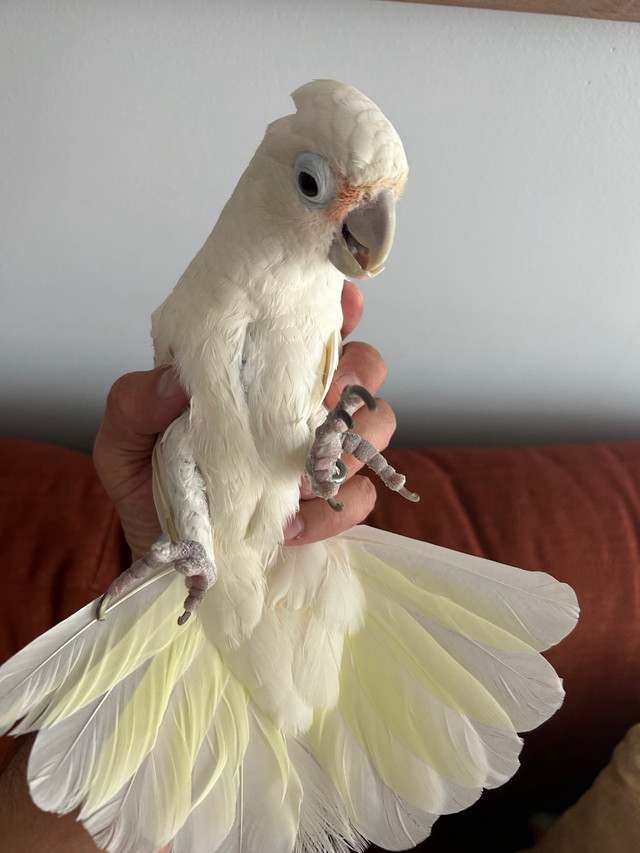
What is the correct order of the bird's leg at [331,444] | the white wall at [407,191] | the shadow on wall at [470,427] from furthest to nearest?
the shadow on wall at [470,427] → the white wall at [407,191] → the bird's leg at [331,444]

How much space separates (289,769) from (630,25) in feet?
3.41

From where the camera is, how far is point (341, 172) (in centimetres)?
46

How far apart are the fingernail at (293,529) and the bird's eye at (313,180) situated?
307 mm

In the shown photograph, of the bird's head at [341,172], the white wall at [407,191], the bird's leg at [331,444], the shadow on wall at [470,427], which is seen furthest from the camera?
the shadow on wall at [470,427]

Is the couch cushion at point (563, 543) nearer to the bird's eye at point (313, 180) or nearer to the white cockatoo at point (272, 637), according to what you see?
the white cockatoo at point (272, 637)

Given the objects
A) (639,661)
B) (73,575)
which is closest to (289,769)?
(73,575)

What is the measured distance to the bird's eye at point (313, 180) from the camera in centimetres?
47

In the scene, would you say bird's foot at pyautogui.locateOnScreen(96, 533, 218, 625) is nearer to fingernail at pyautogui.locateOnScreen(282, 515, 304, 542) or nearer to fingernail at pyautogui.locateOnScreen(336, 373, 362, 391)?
fingernail at pyautogui.locateOnScreen(282, 515, 304, 542)

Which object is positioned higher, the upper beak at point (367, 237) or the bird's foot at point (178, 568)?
the upper beak at point (367, 237)

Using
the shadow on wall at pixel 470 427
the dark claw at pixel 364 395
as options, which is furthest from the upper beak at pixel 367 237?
the shadow on wall at pixel 470 427

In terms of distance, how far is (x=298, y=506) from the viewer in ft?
2.11

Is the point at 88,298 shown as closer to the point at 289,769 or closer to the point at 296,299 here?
the point at 296,299

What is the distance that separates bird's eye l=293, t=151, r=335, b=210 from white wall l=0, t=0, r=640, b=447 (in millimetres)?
492

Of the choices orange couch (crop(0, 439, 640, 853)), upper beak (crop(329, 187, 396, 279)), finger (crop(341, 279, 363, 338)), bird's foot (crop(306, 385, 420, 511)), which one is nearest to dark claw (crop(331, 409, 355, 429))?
bird's foot (crop(306, 385, 420, 511))
